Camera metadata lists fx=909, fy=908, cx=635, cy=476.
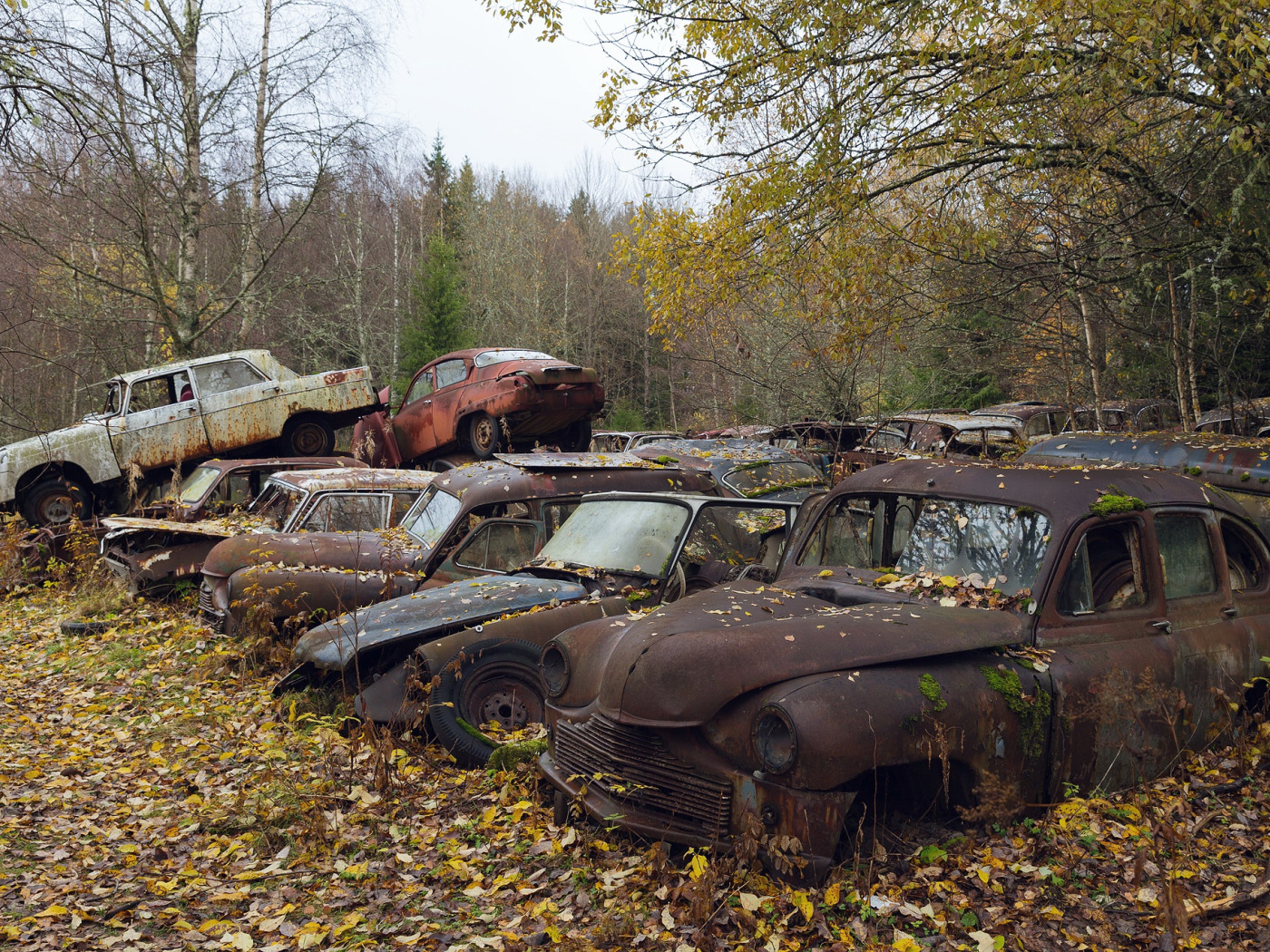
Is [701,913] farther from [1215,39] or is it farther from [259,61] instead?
[259,61]

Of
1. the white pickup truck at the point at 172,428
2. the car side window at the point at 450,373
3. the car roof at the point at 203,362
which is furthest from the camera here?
the car side window at the point at 450,373

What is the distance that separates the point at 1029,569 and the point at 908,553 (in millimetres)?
657

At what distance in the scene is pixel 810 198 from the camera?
30.6 feet

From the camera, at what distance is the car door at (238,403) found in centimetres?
1392

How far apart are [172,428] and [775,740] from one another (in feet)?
42.0

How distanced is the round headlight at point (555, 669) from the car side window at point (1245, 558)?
3624mm

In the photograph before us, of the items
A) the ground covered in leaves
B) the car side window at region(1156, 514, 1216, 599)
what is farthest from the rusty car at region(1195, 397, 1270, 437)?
the ground covered in leaves

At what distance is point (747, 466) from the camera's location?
31.6ft

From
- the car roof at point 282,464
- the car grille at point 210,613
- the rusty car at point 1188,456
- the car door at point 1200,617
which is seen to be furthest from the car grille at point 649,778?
the car roof at point 282,464

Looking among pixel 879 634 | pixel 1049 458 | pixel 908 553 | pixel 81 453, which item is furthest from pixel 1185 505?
pixel 81 453

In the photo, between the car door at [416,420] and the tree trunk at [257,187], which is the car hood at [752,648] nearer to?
the car door at [416,420]

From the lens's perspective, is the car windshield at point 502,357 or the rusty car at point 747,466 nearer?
the rusty car at point 747,466

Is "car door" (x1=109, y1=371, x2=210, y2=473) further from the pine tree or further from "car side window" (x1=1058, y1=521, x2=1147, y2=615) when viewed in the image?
the pine tree

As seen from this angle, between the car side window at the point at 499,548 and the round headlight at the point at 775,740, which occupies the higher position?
the car side window at the point at 499,548
